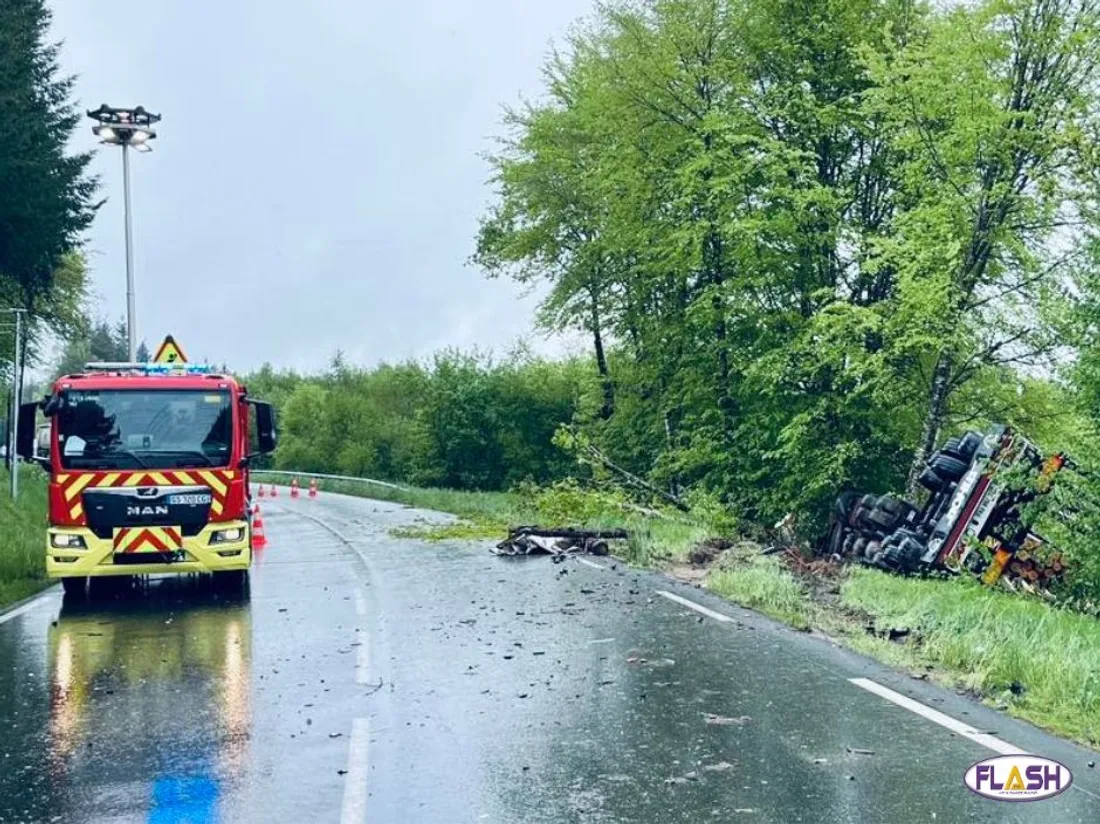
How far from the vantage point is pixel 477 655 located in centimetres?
955

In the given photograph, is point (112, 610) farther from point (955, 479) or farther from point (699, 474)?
point (699, 474)

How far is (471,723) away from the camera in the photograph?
7148 mm

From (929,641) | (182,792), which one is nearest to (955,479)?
(929,641)

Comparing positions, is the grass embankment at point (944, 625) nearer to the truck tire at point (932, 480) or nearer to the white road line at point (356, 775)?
the truck tire at point (932, 480)

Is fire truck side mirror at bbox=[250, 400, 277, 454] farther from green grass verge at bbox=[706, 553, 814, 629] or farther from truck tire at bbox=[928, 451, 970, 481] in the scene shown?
truck tire at bbox=[928, 451, 970, 481]

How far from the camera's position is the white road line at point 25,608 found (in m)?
12.3

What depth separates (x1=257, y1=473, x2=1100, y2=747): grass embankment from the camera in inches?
289

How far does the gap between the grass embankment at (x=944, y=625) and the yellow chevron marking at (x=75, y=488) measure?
805 centimetres

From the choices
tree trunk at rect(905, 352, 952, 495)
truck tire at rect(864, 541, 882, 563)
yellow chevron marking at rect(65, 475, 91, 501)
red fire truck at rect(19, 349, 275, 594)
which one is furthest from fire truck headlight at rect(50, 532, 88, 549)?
tree trunk at rect(905, 352, 952, 495)

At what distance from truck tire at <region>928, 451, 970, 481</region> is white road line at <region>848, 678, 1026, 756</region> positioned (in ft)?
28.8

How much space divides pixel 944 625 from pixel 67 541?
10094mm

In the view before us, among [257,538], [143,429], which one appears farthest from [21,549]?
[257,538]

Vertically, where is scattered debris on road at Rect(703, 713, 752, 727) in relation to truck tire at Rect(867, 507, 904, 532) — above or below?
below

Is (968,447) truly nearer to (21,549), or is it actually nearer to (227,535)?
(227,535)
